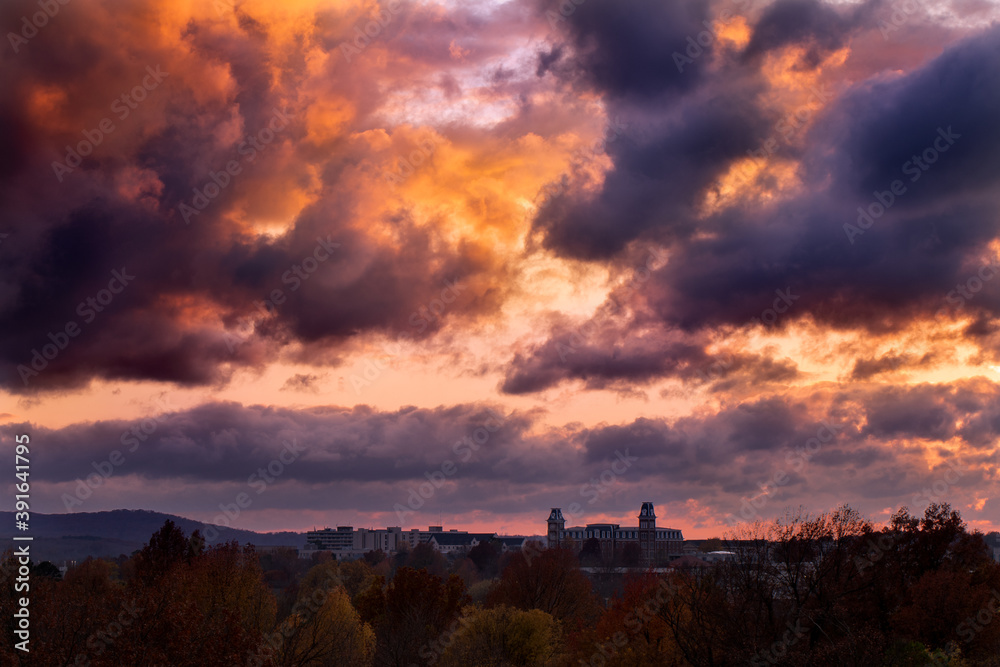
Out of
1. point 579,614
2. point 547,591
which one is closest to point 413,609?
point 547,591

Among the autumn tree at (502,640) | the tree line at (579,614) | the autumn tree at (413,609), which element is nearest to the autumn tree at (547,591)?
the tree line at (579,614)

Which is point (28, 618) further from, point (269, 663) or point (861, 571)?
point (861, 571)

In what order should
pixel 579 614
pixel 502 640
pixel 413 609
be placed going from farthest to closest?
1. pixel 579 614
2. pixel 413 609
3. pixel 502 640

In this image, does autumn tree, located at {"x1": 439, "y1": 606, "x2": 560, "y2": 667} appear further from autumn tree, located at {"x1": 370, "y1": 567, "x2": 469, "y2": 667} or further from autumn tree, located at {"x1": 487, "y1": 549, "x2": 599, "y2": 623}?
autumn tree, located at {"x1": 487, "y1": 549, "x2": 599, "y2": 623}

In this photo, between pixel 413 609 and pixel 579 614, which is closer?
pixel 413 609

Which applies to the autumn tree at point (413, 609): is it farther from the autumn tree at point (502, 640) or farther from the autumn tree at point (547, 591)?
the autumn tree at point (502, 640)

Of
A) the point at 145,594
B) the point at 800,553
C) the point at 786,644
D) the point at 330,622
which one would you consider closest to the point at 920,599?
the point at 800,553

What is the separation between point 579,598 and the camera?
109 m

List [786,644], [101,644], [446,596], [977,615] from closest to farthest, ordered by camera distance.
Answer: [101,644]
[786,644]
[977,615]
[446,596]

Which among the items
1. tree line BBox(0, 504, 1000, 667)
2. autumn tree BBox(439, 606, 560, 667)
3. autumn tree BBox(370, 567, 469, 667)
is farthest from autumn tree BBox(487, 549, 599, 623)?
autumn tree BBox(439, 606, 560, 667)

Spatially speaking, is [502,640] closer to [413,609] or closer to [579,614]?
[413,609]

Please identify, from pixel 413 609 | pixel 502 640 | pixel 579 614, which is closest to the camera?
pixel 502 640

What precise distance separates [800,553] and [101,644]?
46.6 meters

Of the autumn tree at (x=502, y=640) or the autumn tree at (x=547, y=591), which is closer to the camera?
the autumn tree at (x=502, y=640)
